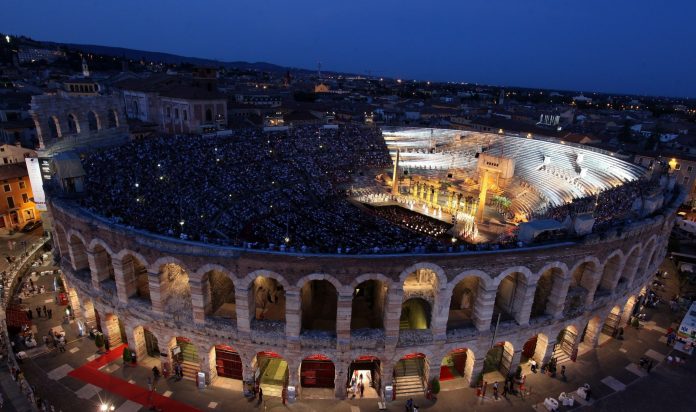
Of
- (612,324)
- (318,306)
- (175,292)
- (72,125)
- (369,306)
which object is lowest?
(612,324)

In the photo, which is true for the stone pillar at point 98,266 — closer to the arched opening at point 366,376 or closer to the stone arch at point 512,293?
the arched opening at point 366,376

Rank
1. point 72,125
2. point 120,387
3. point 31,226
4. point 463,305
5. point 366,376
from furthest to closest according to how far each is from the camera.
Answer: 1. point 72,125
2. point 31,226
3. point 463,305
4. point 366,376
5. point 120,387

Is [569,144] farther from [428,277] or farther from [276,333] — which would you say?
[276,333]

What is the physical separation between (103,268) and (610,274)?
35.1 metres

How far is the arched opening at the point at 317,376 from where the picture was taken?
25.4 m

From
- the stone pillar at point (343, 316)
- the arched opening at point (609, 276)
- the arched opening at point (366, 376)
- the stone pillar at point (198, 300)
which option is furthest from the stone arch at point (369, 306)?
the arched opening at point (609, 276)

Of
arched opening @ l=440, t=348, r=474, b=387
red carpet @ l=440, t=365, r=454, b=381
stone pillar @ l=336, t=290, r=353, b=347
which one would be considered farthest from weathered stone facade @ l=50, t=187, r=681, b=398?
red carpet @ l=440, t=365, r=454, b=381

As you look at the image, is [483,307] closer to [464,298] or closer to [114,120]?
[464,298]

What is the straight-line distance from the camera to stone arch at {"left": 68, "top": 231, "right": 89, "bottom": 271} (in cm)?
2789

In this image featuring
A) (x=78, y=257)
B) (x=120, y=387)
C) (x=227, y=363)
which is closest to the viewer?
(x=120, y=387)

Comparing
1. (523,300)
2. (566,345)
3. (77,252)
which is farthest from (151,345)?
(566,345)

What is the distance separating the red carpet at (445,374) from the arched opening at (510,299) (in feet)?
14.9

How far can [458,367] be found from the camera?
2772 centimetres

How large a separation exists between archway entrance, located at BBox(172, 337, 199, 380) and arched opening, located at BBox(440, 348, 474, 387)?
52.6 feet
